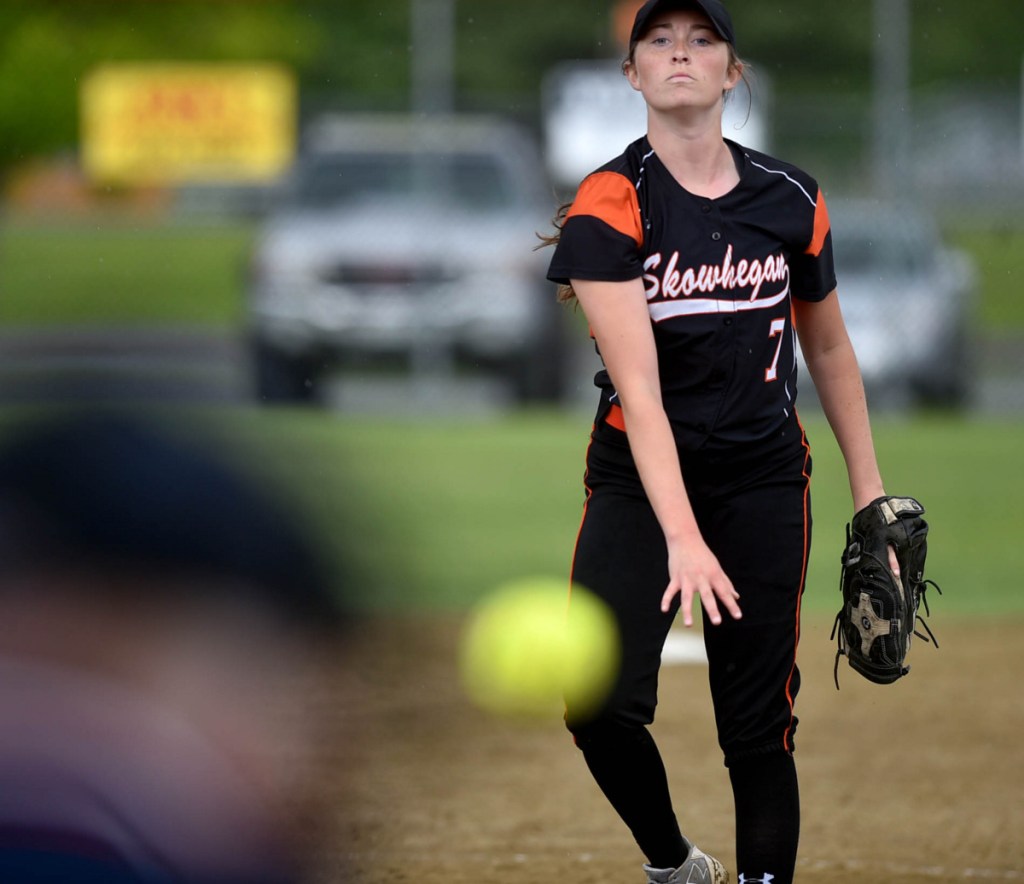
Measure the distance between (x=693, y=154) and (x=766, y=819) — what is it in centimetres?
126

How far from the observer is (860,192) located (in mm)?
15492

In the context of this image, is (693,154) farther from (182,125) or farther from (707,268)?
(182,125)

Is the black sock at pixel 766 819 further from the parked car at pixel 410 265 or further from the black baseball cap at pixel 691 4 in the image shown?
the parked car at pixel 410 265

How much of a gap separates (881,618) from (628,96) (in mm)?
11193

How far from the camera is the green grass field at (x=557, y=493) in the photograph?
313 inches

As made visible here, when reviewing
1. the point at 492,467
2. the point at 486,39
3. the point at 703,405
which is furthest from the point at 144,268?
the point at 486,39

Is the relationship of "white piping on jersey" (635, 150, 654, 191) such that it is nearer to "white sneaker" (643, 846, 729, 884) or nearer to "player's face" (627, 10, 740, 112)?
"player's face" (627, 10, 740, 112)

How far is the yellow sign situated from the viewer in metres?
15.6

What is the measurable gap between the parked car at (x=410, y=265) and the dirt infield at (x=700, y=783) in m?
7.08

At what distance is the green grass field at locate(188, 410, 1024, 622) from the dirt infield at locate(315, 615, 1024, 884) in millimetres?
630

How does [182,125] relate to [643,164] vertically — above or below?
above

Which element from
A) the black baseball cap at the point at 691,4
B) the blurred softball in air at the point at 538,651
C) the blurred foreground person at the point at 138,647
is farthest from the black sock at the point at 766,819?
the blurred foreground person at the point at 138,647

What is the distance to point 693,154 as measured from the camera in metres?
3.18

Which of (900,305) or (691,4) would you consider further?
(900,305)
